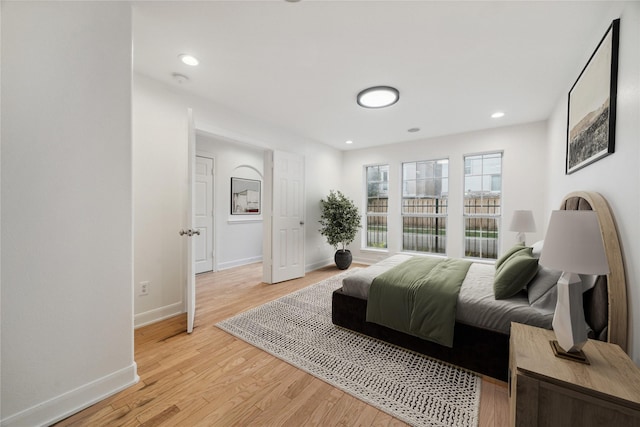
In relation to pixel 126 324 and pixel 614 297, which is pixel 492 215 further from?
pixel 126 324

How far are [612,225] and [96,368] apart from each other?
10.3ft

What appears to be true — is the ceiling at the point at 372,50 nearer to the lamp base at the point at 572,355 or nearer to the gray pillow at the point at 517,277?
the gray pillow at the point at 517,277

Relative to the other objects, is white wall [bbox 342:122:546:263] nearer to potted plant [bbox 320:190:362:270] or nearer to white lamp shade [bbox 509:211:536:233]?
potted plant [bbox 320:190:362:270]

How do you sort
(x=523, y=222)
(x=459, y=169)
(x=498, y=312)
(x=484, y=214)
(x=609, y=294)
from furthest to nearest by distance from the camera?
(x=459, y=169) → (x=484, y=214) → (x=523, y=222) → (x=498, y=312) → (x=609, y=294)

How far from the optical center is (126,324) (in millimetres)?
1649

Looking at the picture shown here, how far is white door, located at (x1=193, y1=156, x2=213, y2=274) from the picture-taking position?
4441 mm

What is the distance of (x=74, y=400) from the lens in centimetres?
144

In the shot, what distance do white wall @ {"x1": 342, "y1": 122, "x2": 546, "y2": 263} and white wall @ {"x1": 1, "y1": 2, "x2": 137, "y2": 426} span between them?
4366 millimetres

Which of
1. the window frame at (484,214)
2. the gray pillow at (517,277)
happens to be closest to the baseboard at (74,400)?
the gray pillow at (517,277)

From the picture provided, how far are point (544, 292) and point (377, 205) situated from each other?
3.76 m

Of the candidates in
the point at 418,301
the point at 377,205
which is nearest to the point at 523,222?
the point at 418,301

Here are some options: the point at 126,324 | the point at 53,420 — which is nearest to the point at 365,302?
the point at 126,324

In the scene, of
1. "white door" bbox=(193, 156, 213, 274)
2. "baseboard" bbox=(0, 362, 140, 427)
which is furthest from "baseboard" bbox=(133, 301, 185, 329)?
"white door" bbox=(193, 156, 213, 274)

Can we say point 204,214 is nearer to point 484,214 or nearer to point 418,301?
point 418,301
